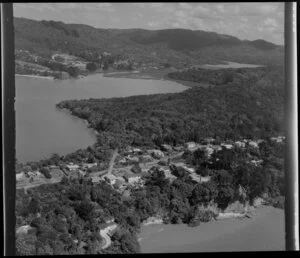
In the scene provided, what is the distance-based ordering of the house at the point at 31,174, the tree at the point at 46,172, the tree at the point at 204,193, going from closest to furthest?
the house at the point at 31,174, the tree at the point at 46,172, the tree at the point at 204,193

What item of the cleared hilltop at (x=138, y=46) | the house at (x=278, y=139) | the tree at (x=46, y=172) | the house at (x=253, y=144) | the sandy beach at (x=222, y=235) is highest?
the cleared hilltop at (x=138, y=46)

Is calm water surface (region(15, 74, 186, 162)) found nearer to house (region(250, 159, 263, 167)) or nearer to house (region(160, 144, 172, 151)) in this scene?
house (region(160, 144, 172, 151))

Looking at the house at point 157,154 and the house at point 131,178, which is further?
the house at point 157,154

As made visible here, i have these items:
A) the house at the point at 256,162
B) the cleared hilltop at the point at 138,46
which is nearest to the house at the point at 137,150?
the cleared hilltop at the point at 138,46

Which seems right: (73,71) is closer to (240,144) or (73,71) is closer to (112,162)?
(112,162)

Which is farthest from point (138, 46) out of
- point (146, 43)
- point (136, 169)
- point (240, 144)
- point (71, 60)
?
point (240, 144)

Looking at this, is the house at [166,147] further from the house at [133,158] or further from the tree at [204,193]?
the tree at [204,193]
